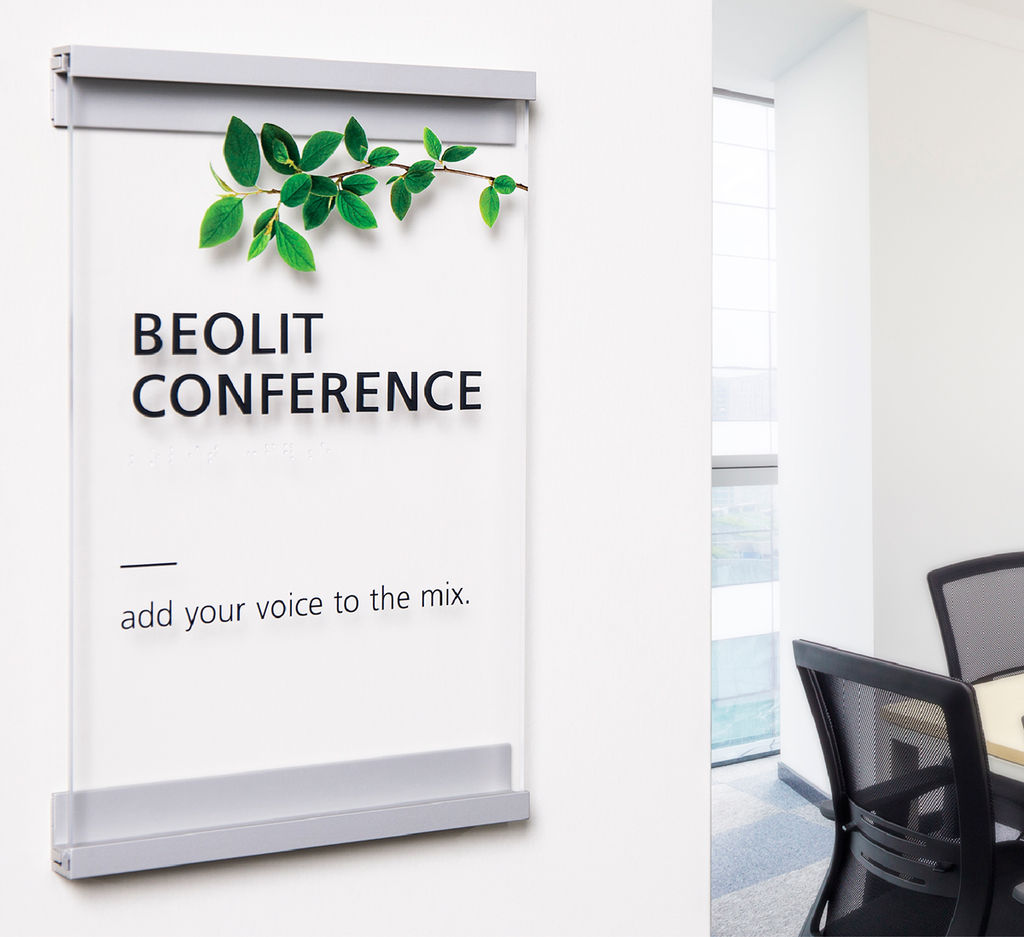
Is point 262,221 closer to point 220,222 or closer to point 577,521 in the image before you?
point 220,222

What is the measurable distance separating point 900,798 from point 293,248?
4.08 feet

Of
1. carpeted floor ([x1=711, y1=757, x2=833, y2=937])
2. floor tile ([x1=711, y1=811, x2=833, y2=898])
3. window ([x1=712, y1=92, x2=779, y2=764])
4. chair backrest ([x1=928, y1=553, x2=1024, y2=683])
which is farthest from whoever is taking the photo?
window ([x1=712, y1=92, x2=779, y2=764])

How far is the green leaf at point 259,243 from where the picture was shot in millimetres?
843

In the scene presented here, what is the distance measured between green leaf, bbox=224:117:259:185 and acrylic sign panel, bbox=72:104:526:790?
16mm

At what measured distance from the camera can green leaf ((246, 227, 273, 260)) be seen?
843 mm

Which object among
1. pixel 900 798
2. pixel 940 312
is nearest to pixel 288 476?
pixel 900 798

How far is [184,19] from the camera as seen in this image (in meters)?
0.84

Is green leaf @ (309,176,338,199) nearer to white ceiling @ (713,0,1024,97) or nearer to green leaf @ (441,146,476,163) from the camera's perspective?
green leaf @ (441,146,476,163)

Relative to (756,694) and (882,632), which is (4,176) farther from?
(756,694)

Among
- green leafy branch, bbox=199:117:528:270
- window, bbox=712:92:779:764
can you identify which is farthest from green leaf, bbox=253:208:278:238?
window, bbox=712:92:779:764

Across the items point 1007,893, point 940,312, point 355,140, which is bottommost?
point 1007,893

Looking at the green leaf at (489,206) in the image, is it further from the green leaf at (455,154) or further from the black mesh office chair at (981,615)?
the black mesh office chair at (981,615)

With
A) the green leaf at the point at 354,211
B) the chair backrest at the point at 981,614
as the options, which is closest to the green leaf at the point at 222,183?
the green leaf at the point at 354,211

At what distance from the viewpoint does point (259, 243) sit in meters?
0.84
